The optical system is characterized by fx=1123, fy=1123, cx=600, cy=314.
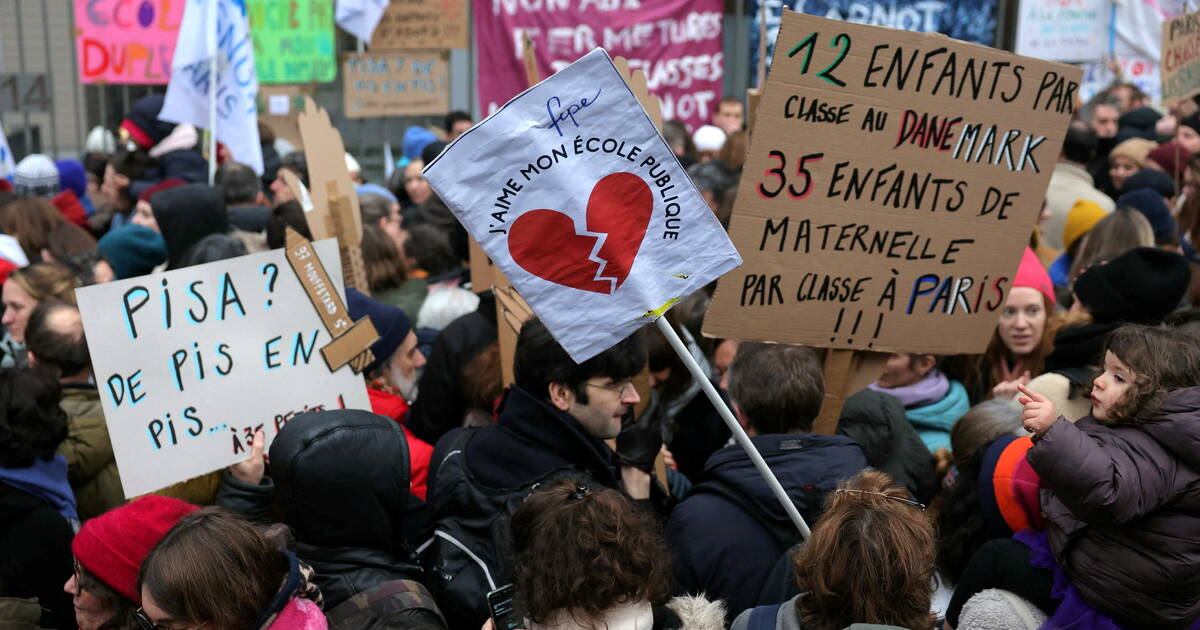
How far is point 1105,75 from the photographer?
42.8 ft

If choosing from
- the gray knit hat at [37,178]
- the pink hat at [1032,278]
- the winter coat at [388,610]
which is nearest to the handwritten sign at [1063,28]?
the pink hat at [1032,278]

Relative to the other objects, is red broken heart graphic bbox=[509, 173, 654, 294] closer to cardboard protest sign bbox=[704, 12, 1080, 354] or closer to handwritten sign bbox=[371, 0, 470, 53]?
cardboard protest sign bbox=[704, 12, 1080, 354]

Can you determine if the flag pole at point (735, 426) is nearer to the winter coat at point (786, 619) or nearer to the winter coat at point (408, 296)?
the winter coat at point (786, 619)

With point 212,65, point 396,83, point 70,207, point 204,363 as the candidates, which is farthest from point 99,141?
point 204,363

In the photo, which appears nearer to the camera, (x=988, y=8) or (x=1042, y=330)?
(x=1042, y=330)

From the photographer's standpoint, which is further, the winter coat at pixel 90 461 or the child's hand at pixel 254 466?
the winter coat at pixel 90 461

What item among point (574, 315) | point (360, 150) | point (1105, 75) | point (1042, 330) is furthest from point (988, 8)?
point (574, 315)

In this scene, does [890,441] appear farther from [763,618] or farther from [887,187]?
[763,618]

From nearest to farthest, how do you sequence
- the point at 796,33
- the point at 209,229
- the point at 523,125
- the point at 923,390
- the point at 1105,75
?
the point at 523,125
the point at 796,33
the point at 923,390
the point at 209,229
the point at 1105,75

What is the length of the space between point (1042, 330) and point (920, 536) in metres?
2.36

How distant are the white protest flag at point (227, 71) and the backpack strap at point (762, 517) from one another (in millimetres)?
4837

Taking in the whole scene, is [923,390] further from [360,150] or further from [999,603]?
[360,150]

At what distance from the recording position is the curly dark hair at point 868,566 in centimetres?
214

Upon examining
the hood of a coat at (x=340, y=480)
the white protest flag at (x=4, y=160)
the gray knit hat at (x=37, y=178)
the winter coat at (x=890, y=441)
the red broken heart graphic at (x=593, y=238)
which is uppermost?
the red broken heart graphic at (x=593, y=238)
